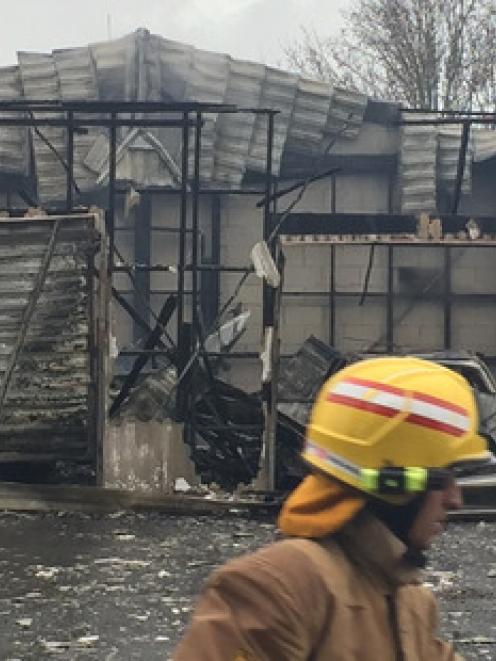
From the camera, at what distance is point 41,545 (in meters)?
9.20

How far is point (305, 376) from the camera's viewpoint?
43.9 feet

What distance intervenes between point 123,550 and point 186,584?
4.08 feet

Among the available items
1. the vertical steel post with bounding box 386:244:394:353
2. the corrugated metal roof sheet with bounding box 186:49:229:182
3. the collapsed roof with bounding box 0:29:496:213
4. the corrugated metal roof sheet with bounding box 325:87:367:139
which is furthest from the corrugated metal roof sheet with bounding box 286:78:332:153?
the vertical steel post with bounding box 386:244:394:353

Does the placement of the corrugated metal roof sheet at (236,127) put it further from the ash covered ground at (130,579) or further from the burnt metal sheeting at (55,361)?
the ash covered ground at (130,579)

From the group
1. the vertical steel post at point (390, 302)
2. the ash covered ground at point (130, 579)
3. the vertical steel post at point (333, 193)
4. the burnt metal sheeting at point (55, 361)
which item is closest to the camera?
the ash covered ground at point (130, 579)

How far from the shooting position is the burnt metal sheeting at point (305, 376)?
41.2ft

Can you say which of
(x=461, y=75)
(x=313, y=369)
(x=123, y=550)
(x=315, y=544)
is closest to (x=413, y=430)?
(x=315, y=544)

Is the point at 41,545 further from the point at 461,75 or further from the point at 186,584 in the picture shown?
the point at 461,75

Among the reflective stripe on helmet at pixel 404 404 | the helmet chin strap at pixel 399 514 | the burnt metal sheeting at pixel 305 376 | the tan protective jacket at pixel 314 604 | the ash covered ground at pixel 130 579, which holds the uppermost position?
the reflective stripe on helmet at pixel 404 404

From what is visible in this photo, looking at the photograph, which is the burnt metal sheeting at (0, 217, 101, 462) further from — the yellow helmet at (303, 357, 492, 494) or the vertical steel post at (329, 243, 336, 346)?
the yellow helmet at (303, 357, 492, 494)

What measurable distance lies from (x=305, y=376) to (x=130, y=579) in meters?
5.71

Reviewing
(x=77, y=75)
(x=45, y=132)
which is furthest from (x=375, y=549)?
(x=77, y=75)

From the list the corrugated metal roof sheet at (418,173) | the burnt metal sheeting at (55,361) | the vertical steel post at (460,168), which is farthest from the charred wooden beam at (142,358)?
the corrugated metal roof sheet at (418,173)

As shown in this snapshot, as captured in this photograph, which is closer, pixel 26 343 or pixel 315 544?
pixel 315 544
